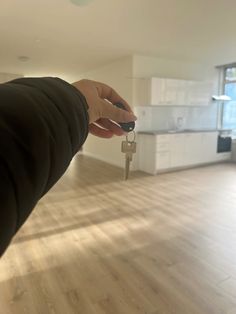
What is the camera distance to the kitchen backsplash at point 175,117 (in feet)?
19.8

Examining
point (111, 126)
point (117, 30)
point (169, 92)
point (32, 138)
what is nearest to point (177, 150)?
point (169, 92)

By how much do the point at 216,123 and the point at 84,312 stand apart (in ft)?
22.7

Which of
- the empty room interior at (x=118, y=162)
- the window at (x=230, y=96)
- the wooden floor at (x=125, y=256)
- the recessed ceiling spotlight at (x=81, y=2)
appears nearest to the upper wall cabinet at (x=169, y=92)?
the empty room interior at (x=118, y=162)

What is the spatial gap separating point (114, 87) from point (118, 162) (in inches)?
74.7

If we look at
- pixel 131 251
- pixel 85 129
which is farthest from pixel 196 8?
pixel 85 129

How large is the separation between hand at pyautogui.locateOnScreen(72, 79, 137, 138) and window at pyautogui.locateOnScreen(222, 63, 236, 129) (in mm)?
7394

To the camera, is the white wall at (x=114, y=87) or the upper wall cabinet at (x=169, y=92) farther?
the white wall at (x=114, y=87)

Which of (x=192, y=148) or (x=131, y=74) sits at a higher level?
(x=131, y=74)

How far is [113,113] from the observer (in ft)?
2.00

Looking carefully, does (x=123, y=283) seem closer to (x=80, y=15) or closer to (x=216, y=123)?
(x=80, y=15)

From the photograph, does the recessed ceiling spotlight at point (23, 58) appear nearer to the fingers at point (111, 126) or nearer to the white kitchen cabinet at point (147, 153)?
the white kitchen cabinet at point (147, 153)

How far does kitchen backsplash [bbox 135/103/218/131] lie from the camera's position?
602 cm

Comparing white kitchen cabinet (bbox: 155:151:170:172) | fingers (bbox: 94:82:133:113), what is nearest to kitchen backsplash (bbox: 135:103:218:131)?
white kitchen cabinet (bbox: 155:151:170:172)

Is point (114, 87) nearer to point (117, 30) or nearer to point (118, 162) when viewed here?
point (118, 162)
